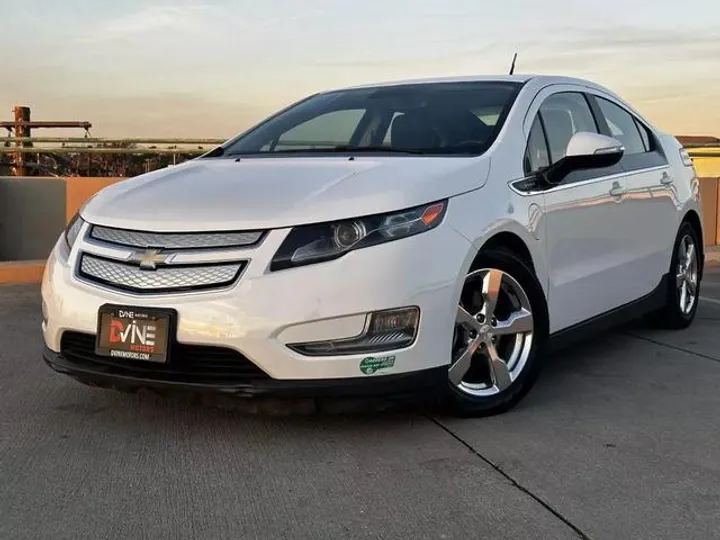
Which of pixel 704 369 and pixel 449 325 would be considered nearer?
pixel 449 325

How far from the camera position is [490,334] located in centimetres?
384

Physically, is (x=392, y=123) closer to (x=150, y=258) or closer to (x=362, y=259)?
(x=362, y=259)

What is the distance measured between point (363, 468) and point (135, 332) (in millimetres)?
996

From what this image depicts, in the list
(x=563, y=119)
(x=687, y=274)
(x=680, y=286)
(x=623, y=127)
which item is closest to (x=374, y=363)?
(x=563, y=119)

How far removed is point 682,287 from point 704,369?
3.84ft

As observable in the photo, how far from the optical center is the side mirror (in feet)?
14.0

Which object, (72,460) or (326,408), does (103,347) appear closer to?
(72,460)

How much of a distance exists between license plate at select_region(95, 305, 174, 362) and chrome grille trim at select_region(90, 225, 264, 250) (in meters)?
0.26

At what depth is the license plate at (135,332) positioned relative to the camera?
332 centimetres

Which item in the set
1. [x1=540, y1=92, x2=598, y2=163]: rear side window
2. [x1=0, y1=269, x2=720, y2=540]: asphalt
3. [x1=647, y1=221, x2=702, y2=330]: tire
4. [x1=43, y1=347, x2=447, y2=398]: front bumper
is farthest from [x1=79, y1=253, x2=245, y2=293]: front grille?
[x1=647, y1=221, x2=702, y2=330]: tire

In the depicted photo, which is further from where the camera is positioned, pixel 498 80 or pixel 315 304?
pixel 498 80

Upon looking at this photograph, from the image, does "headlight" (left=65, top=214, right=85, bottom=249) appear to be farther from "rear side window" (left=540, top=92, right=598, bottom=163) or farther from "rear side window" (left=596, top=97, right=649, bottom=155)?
"rear side window" (left=596, top=97, right=649, bottom=155)

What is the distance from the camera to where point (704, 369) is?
191 inches

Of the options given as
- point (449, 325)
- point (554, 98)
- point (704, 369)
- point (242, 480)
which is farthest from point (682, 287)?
point (242, 480)
